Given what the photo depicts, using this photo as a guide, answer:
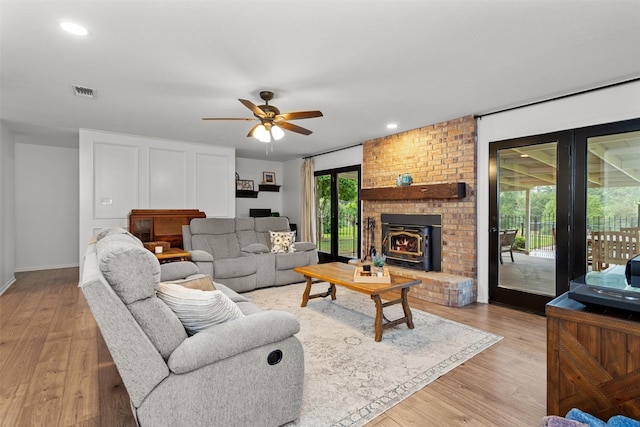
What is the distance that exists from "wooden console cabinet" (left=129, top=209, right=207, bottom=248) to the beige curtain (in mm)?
2617

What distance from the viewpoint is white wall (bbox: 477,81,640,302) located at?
3064 millimetres

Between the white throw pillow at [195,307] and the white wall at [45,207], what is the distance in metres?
6.37

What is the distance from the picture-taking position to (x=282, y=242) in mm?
5133

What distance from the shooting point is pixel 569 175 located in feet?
11.1

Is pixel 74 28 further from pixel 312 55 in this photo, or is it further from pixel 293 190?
pixel 293 190

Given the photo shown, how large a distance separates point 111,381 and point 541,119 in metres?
4.79

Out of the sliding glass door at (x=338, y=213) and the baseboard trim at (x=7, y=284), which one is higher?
the sliding glass door at (x=338, y=213)

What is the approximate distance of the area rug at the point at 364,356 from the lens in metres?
Answer: 1.92

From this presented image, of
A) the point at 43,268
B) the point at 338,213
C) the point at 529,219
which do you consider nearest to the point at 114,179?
the point at 43,268

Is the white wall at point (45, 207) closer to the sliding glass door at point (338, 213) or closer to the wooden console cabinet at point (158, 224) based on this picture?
the wooden console cabinet at point (158, 224)

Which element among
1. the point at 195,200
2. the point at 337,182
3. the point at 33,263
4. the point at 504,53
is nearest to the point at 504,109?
the point at 504,53

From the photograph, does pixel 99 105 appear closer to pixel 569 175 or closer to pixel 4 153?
pixel 4 153

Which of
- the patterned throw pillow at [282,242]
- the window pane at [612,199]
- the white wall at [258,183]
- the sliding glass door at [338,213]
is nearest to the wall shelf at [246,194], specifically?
the white wall at [258,183]

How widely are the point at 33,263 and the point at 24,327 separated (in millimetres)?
3838
